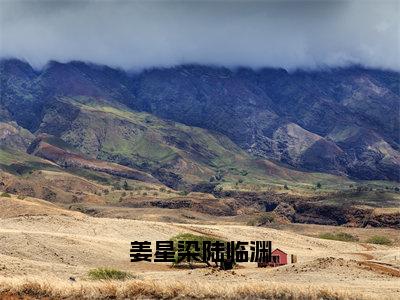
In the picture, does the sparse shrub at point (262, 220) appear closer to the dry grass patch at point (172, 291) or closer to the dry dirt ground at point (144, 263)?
the dry dirt ground at point (144, 263)

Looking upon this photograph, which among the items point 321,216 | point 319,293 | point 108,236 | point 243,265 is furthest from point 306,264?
point 321,216

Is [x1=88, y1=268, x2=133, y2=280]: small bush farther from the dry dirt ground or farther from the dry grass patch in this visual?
the dry grass patch

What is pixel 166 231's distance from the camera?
92.9 m

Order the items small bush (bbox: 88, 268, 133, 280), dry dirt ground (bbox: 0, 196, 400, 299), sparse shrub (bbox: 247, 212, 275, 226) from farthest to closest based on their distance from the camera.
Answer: sparse shrub (bbox: 247, 212, 275, 226) → small bush (bbox: 88, 268, 133, 280) → dry dirt ground (bbox: 0, 196, 400, 299)

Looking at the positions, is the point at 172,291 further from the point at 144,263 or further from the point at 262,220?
the point at 262,220

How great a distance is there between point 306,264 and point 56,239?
29.3m

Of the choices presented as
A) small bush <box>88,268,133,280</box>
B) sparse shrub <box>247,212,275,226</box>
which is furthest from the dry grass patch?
sparse shrub <box>247,212,275,226</box>

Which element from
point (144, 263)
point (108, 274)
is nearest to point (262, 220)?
point (144, 263)

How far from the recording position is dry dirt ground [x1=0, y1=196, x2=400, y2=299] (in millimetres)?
37625

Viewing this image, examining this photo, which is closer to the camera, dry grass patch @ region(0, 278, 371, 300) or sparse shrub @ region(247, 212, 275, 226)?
dry grass patch @ region(0, 278, 371, 300)

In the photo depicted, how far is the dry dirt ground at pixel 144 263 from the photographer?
37.6m

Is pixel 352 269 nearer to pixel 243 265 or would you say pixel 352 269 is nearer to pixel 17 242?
pixel 243 265

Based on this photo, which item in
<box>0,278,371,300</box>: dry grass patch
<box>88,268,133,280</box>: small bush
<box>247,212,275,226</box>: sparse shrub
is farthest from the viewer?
<box>247,212,275,226</box>: sparse shrub

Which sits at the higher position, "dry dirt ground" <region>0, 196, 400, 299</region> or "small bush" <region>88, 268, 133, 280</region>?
"dry dirt ground" <region>0, 196, 400, 299</region>
